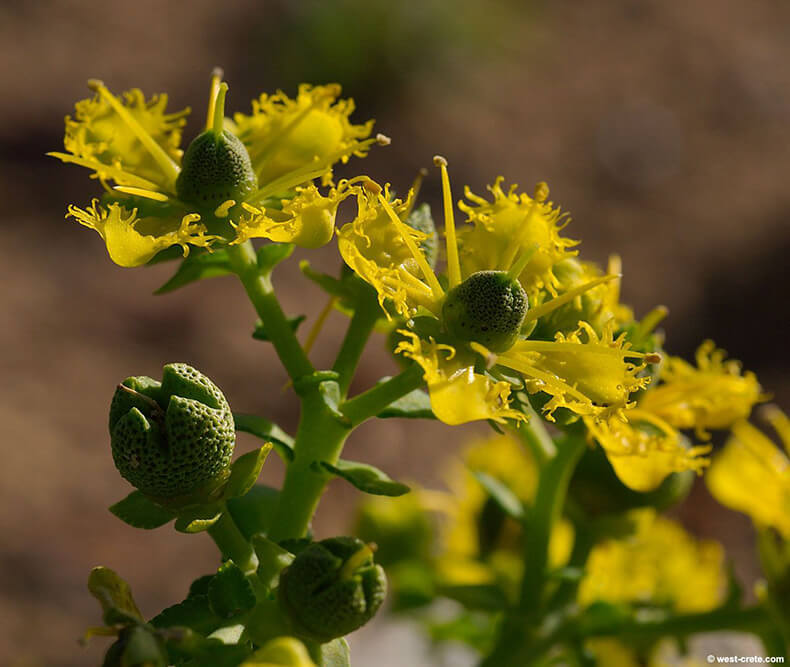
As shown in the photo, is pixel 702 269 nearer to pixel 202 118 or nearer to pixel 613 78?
pixel 613 78

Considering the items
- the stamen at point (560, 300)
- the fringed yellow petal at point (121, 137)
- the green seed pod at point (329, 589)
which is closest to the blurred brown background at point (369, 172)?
the fringed yellow petal at point (121, 137)

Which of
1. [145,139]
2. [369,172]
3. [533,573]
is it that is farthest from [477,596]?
[369,172]

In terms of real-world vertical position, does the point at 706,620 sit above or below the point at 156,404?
below

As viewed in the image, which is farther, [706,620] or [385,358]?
[385,358]

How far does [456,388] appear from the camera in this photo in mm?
1423

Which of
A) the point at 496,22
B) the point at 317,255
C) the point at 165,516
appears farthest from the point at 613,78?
the point at 165,516

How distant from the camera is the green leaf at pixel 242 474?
1492mm

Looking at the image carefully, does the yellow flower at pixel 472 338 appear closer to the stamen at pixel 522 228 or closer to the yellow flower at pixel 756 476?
the stamen at pixel 522 228

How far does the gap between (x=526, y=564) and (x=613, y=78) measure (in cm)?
787

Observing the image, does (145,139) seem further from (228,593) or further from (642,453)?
(642,453)

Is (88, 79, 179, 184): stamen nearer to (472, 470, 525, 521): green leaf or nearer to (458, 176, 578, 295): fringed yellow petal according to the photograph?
(458, 176, 578, 295): fringed yellow petal

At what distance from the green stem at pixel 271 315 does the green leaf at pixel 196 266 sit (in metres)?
0.04

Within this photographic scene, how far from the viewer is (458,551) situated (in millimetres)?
2996

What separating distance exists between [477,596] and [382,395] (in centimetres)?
74
